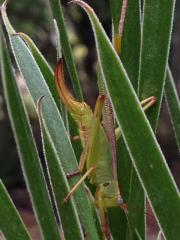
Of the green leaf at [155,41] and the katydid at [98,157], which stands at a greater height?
the green leaf at [155,41]

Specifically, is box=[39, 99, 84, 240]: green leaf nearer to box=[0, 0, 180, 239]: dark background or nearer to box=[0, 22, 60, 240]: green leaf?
box=[0, 22, 60, 240]: green leaf

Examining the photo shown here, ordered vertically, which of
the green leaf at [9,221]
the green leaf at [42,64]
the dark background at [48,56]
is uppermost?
the green leaf at [42,64]

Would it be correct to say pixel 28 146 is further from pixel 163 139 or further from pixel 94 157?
pixel 163 139

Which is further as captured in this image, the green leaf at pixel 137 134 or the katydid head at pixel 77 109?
the katydid head at pixel 77 109

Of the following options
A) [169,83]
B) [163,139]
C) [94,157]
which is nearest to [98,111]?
[94,157]

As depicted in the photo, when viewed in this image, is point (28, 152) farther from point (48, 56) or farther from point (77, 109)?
point (48, 56)

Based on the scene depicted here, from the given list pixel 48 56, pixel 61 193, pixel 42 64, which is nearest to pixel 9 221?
pixel 61 193

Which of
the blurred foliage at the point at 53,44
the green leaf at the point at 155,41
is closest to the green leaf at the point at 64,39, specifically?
the green leaf at the point at 155,41

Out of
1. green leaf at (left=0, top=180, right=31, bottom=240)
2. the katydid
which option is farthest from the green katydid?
green leaf at (left=0, top=180, right=31, bottom=240)

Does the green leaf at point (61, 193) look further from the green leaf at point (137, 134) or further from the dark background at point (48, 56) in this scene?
the dark background at point (48, 56)
